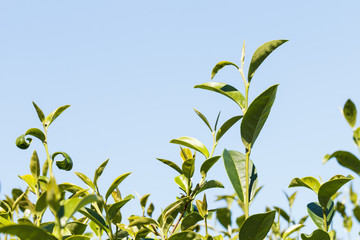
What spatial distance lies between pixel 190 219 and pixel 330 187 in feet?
1.56

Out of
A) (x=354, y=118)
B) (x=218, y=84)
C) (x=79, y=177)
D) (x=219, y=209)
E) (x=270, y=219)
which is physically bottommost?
(x=219, y=209)

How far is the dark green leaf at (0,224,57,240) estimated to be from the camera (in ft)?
3.08

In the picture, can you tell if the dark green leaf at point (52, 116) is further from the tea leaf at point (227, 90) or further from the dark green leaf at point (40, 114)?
A: the tea leaf at point (227, 90)

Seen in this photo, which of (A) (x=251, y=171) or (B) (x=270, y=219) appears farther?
(A) (x=251, y=171)

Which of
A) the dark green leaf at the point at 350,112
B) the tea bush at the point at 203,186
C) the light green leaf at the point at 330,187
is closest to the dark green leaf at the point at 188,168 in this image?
the tea bush at the point at 203,186

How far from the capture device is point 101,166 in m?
1.37

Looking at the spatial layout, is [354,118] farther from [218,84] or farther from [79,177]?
[79,177]

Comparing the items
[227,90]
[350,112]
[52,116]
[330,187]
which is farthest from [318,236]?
[52,116]

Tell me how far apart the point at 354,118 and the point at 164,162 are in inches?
26.4

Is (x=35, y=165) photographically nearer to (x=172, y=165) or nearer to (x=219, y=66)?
(x=172, y=165)

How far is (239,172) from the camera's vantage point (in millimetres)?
1361

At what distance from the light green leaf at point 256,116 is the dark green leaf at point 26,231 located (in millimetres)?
631

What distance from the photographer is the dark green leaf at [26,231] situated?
3.08ft

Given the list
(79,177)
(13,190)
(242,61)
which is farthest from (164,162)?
(13,190)
